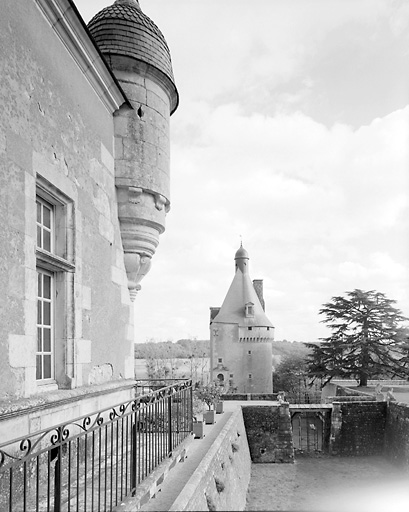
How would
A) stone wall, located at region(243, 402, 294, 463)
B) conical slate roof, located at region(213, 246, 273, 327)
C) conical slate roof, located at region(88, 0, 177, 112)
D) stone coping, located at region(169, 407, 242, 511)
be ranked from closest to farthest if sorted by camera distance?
stone coping, located at region(169, 407, 242, 511), conical slate roof, located at region(88, 0, 177, 112), stone wall, located at region(243, 402, 294, 463), conical slate roof, located at region(213, 246, 273, 327)

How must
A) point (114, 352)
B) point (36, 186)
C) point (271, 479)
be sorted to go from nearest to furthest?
1. point (36, 186)
2. point (114, 352)
3. point (271, 479)

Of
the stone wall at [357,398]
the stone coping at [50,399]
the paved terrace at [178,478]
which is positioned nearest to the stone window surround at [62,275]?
the stone coping at [50,399]

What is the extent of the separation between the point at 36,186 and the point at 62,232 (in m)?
0.79

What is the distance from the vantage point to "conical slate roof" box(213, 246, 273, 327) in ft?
115

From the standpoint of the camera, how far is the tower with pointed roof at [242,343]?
110 feet

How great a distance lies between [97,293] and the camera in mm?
7148

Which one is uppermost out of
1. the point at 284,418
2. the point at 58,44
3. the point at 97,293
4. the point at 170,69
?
the point at 170,69

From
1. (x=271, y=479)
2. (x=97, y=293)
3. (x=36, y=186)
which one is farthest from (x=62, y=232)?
(x=271, y=479)

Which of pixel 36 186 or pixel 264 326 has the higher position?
pixel 36 186

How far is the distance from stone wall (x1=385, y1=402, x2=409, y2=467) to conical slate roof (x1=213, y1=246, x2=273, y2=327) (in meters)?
14.4

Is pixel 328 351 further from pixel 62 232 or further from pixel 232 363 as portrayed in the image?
pixel 62 232

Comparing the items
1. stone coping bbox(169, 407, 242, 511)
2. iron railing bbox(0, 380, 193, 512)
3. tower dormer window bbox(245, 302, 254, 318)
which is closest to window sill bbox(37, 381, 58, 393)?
iron railing bbox(0, 380, 193, 512)

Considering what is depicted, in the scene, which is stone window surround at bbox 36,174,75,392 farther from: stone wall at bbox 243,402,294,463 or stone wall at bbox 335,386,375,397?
stone wall at bbox 335,386,375,397

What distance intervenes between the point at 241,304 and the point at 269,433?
16155mm
